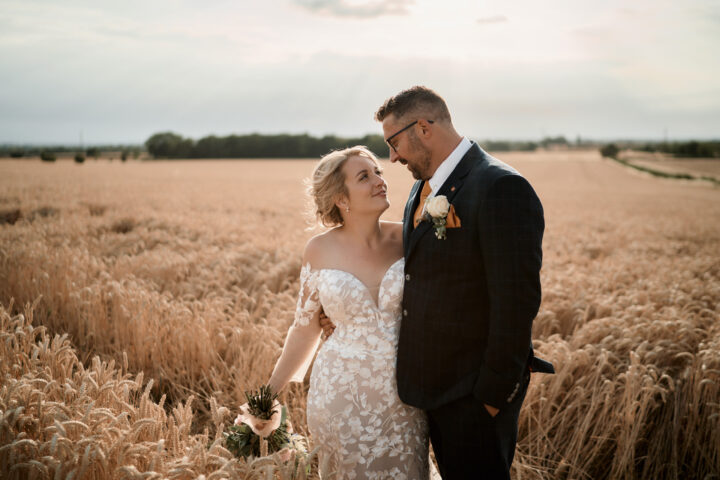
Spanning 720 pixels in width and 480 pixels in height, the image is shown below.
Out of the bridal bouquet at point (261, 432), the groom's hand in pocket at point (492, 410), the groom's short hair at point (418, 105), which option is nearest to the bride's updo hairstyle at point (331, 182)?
the groom's short hair at point (418, 105)

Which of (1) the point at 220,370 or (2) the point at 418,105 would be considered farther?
(1) the point at 220,370

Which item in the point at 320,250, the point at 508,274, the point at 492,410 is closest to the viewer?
the point at 508,274

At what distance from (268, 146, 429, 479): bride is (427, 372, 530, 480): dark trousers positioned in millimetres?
418

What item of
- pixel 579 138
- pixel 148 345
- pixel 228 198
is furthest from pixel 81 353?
pixel 579 138

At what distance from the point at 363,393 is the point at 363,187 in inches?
60.0

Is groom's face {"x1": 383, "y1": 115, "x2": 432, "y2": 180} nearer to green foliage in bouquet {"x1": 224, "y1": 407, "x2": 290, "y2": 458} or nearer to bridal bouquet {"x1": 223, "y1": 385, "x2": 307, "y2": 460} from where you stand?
bridal bouquet {"x1": 223, "y1": 385, "x2": 307, "y2": 460}

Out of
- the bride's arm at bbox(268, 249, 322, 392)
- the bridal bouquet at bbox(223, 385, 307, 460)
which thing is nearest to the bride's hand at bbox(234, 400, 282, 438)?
the bridal bouquet at bbox(223, 385, 307, 460)

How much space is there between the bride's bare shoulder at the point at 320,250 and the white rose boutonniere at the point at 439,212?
3.67ft

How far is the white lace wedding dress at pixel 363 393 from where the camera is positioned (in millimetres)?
3191

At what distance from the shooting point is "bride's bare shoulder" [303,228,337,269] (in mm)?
3658

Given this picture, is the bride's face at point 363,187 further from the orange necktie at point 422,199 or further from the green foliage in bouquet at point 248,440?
the green foliage in bouquet at point 248,440

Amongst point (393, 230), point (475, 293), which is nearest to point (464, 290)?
point (475, 293)

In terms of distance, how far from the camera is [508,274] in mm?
2529

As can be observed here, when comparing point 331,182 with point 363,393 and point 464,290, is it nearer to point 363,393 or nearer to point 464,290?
point 464,290
